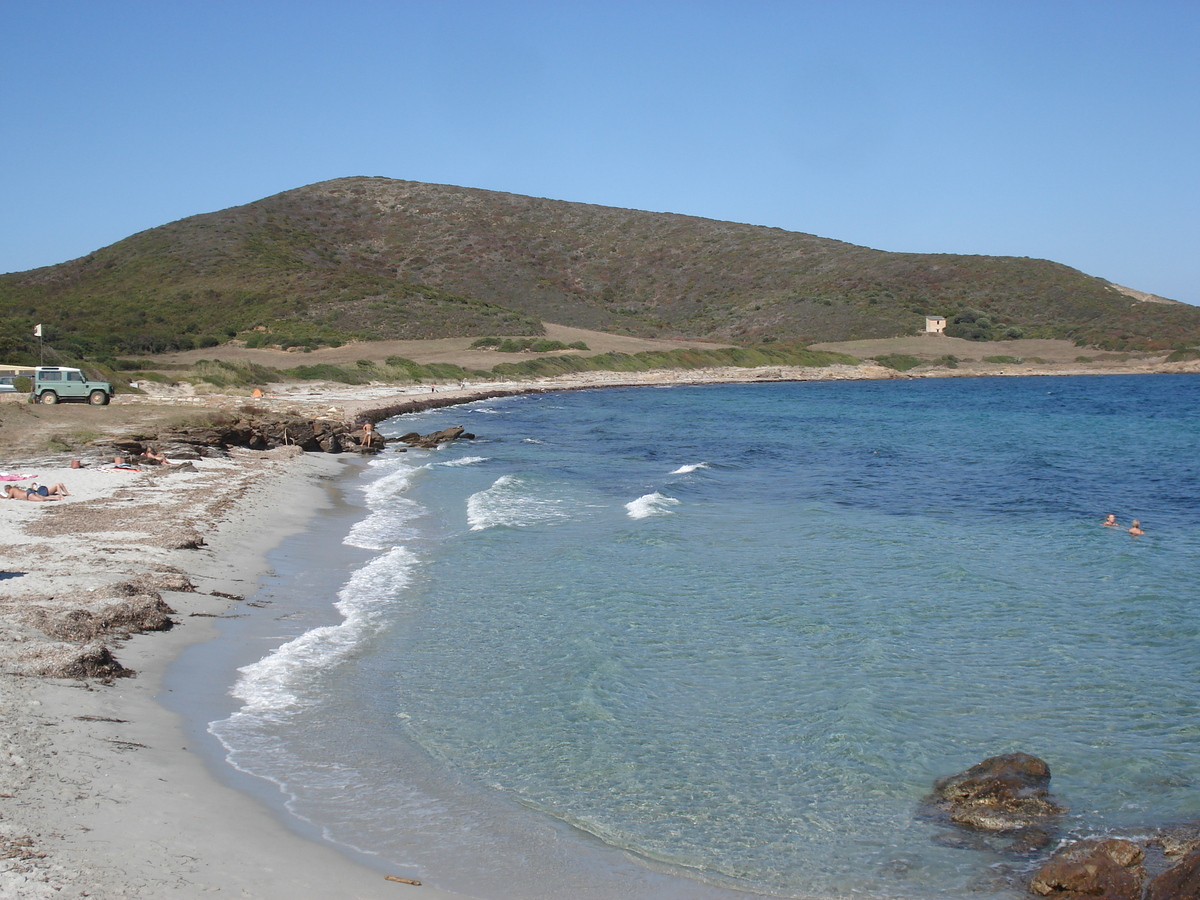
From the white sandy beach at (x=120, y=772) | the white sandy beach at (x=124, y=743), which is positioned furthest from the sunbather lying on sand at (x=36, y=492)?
the white sandy beach at (x=120, y=772)

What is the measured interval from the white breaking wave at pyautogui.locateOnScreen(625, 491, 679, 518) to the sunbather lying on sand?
10.2 meters

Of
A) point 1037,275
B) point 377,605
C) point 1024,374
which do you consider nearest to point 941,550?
point 377,605

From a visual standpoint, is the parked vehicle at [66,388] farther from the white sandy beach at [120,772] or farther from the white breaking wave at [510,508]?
the white sandy beach at [120,772]

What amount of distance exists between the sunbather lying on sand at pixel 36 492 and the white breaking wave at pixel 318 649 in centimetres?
568

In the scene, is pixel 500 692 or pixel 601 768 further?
pixel 500 692

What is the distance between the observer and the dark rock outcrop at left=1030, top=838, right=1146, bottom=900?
19.3ft

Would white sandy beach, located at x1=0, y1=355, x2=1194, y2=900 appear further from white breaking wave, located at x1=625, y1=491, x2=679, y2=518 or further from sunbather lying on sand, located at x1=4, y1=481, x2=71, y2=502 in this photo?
white breaking wave, located at x1=625, y1=491, x2=679, y2=518

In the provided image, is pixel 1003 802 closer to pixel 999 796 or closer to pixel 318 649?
pixel 999 796

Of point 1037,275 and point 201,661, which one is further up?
point 1037,275

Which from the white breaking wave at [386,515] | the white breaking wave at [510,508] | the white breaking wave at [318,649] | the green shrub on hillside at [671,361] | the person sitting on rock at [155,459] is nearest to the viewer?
the white breaking wave at [318,649]

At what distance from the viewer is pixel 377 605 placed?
41.4ft

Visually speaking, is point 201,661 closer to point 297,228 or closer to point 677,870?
point 677,870

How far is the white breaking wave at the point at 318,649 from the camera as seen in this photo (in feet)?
30.0

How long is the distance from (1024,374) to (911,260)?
33.6m
